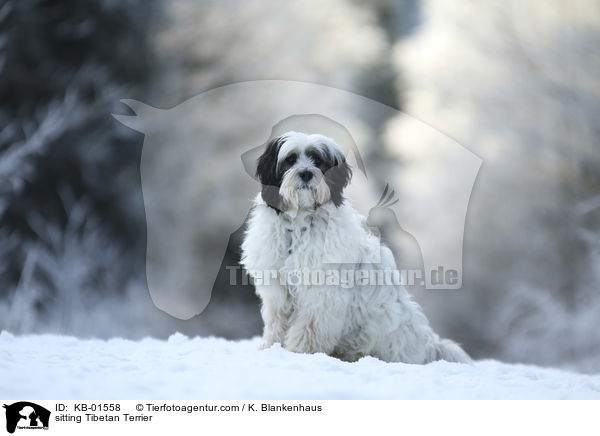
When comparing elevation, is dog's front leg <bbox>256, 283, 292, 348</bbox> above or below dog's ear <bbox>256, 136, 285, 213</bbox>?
below

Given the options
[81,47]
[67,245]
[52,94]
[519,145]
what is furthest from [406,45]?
[67,245]

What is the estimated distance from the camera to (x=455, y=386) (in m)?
2.65

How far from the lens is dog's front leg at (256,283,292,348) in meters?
3.27

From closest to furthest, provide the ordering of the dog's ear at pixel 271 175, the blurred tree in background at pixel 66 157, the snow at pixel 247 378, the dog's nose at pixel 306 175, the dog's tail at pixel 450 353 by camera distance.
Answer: the snow at pixel 247 378
the dog's nose at pixel 306 175
the dog's ear at pixel 271 175
the dog's tail at pixel 450 353
the blurred tree in background at pixel 66 157

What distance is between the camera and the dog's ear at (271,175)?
3246 mm

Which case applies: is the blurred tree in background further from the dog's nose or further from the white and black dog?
the dog's nose

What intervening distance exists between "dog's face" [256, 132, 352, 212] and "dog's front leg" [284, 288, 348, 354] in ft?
1.74

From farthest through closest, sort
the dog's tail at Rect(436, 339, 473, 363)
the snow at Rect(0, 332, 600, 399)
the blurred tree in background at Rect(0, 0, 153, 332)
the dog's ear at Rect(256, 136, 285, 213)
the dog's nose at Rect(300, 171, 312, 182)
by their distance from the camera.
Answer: the blurred tree in background at Rect(0, 0, 153, 332), the dog's tail at Rect(436, 339, 473, 363), the dog's ear at Rect(256, 136, 285, 213), the dog's nose at Rect(300, 171, 312, 182), the snow at Rect(0, 332, 600, 399)

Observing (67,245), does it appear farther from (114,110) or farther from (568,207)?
(568,207)

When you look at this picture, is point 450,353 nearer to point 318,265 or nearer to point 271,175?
point 318,265
